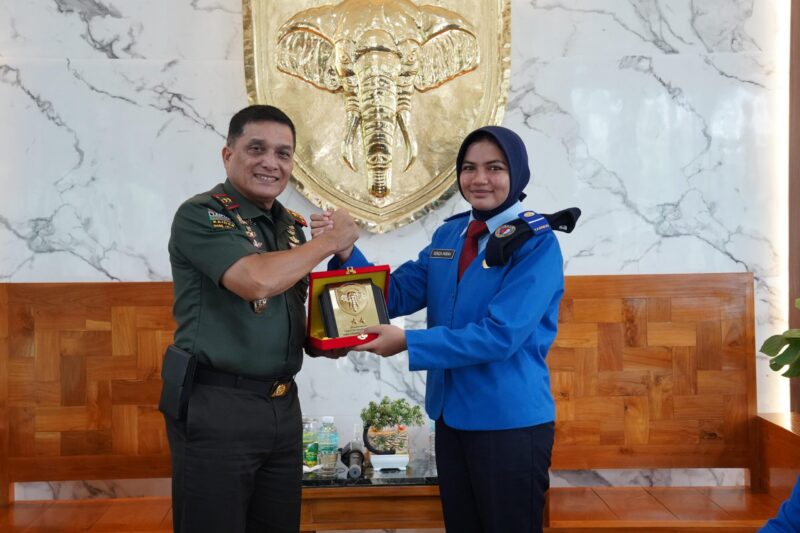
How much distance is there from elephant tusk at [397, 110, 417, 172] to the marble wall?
253 mm

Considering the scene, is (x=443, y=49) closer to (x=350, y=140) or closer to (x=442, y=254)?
(x=350, y=140)

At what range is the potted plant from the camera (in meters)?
2.81

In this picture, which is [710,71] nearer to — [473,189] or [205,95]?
[473,189]

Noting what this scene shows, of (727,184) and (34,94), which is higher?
(34,94)

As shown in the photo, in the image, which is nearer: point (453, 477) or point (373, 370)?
point (453, 477)

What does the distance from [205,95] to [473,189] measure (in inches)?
60.8

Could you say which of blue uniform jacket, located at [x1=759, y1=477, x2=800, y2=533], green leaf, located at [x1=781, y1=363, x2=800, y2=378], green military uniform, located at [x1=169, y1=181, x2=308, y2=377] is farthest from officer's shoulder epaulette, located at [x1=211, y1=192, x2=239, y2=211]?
green leaf, located at [x1=781, y1=363, x2=800, y2=378]

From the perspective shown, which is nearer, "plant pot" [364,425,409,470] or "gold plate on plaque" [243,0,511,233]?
"plant pot" [364,425,409,470]

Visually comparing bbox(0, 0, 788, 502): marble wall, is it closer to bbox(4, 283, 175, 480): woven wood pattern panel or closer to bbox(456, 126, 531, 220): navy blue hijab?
bbox(4, 283, 175, 480): woven wood pattern panel

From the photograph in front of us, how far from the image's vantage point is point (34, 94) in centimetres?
306

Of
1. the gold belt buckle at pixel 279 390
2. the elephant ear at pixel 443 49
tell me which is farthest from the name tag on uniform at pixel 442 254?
the elephant ear at pixel 443 49

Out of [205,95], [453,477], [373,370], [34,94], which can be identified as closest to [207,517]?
[453,477]

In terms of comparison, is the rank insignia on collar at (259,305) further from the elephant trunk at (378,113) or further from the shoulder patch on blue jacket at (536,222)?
the elephant trunk at (378,113)

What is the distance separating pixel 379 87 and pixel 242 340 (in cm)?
151
